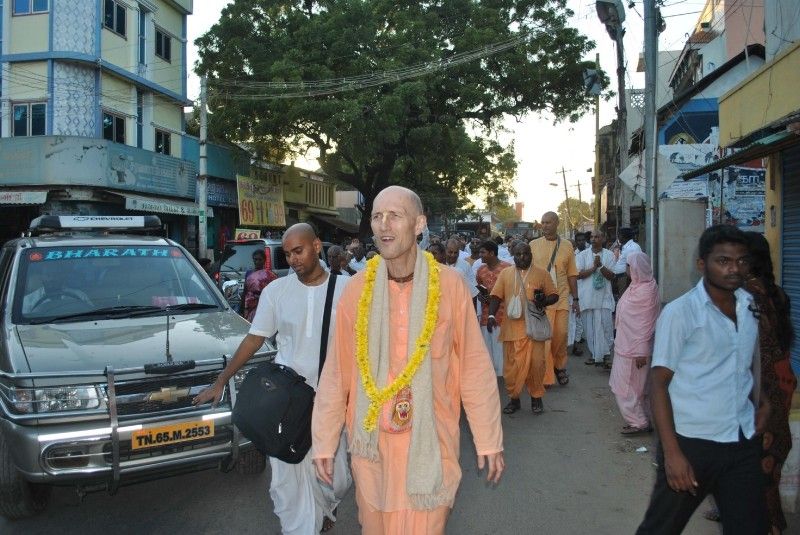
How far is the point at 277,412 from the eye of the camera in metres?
3.29

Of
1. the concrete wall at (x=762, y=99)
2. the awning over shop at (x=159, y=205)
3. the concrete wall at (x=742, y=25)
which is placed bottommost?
the awning over shop at (x=159, y=205)

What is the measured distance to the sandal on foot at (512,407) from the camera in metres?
7.14

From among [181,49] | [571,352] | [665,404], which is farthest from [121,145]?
[665,404]

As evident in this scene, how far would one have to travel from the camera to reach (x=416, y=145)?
24578 mm

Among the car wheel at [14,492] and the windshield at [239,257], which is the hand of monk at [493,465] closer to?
the car wheel at [14,492]

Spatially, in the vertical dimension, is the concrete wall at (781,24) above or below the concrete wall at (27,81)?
below

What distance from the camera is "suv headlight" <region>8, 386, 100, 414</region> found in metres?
3.97

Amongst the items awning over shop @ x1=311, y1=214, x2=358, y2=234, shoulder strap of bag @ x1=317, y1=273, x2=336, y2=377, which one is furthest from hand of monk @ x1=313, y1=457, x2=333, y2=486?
awning over shop @ x1=311, y1=214, x2=358, y2=234

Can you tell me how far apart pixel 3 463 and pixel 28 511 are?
15.1 inches

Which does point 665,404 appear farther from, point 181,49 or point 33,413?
point 181,49

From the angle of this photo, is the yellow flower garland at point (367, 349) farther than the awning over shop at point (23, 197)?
No

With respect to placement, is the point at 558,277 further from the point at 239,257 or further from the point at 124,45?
the point at 124,45

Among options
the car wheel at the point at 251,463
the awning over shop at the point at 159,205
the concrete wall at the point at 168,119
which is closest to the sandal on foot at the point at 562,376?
the car wheel at the point at 251,463

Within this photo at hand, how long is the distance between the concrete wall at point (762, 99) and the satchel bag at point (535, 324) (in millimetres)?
3546
